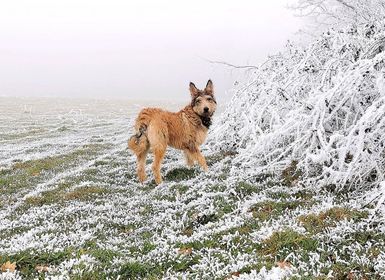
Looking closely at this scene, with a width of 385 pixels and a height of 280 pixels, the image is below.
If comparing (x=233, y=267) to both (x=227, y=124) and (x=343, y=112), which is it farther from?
(x=227, y=124)

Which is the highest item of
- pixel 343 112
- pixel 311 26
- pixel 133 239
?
pixel 311 26

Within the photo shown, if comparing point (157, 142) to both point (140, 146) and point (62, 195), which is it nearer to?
point (140, 146)

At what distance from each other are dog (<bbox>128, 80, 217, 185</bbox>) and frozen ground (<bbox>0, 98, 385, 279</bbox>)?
3.02 ft

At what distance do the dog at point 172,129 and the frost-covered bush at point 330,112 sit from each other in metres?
1.92

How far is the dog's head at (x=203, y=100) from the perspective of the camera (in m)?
15.1

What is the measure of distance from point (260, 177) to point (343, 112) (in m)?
3.41

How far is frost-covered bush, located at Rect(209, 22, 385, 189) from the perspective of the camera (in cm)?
991

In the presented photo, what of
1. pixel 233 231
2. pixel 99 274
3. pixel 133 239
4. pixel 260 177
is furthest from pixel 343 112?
pixel 99 274

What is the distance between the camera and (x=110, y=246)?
325 inches

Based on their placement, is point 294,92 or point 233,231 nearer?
point 233,231

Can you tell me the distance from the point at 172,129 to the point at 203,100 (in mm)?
1633

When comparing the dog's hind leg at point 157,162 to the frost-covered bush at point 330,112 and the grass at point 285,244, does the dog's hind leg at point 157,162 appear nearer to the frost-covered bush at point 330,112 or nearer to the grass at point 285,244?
the frost-covered bush at point 330,112

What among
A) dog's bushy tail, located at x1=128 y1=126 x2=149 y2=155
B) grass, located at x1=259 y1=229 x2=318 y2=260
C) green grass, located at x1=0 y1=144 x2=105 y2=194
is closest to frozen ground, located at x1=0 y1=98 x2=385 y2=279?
grass, located at x1=259 y1=229 x2=318 y2=260

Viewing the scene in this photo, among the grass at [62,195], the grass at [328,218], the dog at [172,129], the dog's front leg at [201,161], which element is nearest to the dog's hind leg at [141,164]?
the dog at [172,129]
